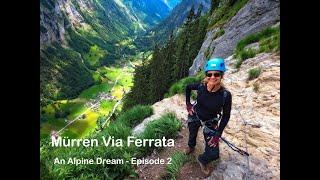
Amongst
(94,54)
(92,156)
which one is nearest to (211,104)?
(92,156)

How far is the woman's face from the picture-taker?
8.31m

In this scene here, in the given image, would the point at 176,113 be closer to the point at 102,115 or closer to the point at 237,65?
the point at 237,65

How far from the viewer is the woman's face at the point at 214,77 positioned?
8311mm

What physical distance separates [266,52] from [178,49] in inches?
182

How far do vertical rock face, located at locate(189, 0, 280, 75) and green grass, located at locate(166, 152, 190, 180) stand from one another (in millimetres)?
2556

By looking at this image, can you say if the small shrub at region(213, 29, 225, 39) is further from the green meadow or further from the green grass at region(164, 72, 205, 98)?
the green meadow

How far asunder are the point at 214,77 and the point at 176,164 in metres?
2.04

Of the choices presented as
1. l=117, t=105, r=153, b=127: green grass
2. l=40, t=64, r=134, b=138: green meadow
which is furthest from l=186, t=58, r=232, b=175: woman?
l=40, t=64, r=134, b=138: green meadow

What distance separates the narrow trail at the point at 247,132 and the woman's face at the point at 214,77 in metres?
1.55

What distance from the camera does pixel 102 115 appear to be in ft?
39.4

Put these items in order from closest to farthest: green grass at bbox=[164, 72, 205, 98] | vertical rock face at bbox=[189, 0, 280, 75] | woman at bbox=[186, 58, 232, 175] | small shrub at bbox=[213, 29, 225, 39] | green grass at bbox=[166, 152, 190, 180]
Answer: woman at bbox=[186, 58, 232, 175] → green grass at bbox=[166, 152, 190, 180] → green grass at bbox=[164, 72, 205, 98] → vertical rock face at bbox=[189, 0, 280, 75] → small shrub at bbox=[213, 29, 225, 39]

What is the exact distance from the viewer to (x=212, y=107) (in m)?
8.57

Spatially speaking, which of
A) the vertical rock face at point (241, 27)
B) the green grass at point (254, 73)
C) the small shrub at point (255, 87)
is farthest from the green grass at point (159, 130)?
the green grass at point (254, 73)

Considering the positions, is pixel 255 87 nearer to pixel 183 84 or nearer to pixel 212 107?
pixel 212 107
